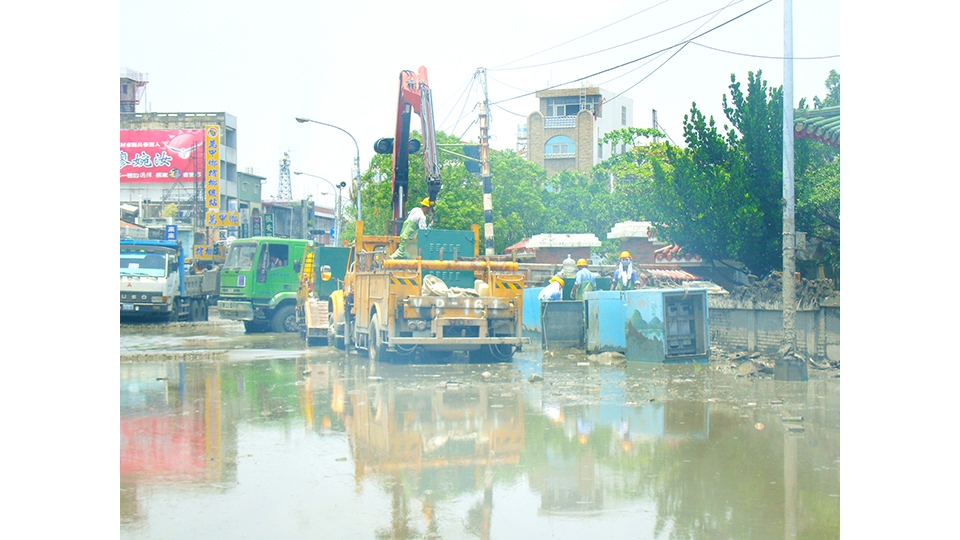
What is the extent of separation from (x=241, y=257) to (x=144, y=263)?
18.1 ft

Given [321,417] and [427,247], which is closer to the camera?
[321,417]

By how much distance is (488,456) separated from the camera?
8031 mm

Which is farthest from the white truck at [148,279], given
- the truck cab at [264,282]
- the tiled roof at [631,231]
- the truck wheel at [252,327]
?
the tiled roof at [631,231]

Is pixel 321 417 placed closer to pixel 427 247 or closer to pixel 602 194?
pixel 427 247

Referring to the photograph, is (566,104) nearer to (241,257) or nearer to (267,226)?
(267,226)

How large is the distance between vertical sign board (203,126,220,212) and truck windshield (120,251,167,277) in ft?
79.8

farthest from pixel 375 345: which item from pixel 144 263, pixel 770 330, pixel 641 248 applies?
pixel 144 263

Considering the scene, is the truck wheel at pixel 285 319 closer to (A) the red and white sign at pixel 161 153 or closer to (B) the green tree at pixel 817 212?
(B) the green tree at pixel 817 212

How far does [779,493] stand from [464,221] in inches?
1365

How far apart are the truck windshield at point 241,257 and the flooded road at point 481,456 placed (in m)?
11.0

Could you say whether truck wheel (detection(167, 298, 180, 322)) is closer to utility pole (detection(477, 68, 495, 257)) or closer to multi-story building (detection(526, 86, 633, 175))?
utility pole (detection(477, 68, 495, 257))

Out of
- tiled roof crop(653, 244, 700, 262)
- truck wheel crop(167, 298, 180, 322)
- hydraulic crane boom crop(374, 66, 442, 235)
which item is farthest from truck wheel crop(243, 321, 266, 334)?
tiled roof crop(653, 244, 700, 262)

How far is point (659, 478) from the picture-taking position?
7.14m

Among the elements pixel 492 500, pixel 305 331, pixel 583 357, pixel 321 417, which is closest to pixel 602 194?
pixel 305 331
